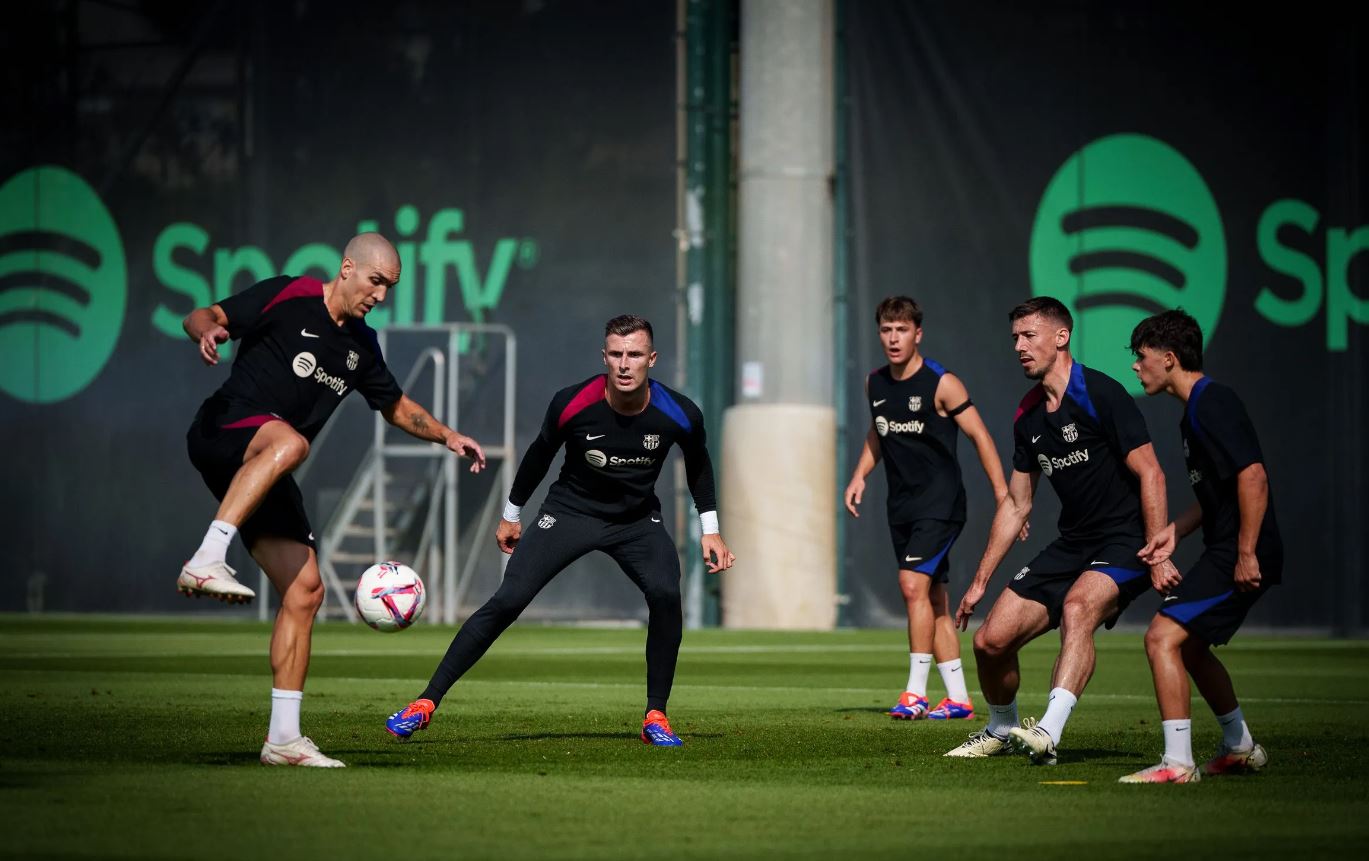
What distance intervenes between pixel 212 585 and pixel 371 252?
159 cm

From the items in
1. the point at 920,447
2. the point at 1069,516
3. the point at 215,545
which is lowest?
the point at 215,545

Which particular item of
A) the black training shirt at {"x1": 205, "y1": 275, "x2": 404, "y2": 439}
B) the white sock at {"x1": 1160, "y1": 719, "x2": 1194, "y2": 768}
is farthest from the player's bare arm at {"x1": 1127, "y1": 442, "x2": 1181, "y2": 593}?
the black training shirt at {"x1": 205, "y1": 275, "x2": 404, "y2": 439}

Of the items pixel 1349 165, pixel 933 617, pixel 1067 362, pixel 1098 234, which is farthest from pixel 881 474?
pixel 1067 362

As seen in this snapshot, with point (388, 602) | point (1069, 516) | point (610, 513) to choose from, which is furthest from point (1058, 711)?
point (388, 602)

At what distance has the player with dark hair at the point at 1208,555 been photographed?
6.69m

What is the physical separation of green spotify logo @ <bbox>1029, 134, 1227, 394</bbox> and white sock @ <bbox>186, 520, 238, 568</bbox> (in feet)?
49.3

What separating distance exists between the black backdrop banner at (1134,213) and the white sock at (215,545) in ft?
47.6

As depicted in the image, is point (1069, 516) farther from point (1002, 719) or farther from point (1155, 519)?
point (1002, 719)

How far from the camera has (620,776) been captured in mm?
6652

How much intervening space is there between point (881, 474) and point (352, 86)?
7597 millimetres

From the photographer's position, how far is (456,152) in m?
21.5

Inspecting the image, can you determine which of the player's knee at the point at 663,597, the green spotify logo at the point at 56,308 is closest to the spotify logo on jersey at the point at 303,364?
the player's knee at the point at 663,597

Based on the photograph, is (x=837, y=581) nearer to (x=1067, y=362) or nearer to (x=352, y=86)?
(x=352, y=86)

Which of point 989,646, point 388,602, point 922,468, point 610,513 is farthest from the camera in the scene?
point 922,468
